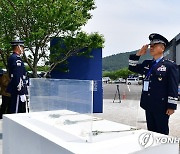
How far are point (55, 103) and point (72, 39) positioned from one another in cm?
700

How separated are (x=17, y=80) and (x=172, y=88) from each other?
2864mm

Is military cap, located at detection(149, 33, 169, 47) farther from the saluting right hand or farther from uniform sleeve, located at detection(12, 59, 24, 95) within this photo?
uniform sleeve, located at detection(12, 59, 24, 95)

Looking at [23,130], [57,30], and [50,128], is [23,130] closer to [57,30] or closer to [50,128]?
[50,128]

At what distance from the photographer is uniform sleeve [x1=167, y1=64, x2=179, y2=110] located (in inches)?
143

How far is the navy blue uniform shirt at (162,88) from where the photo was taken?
3652mm

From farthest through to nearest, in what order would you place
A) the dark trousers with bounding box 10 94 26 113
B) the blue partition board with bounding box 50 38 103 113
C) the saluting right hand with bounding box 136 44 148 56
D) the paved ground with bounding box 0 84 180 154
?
the blue partition board with bounding box 50 38 103 113 → the paved ground with bounding box 0 84 180 154 → the dark trousers with bounding box 10 94 26 113 → the saluting right hand with bounding box 136 44 148 56

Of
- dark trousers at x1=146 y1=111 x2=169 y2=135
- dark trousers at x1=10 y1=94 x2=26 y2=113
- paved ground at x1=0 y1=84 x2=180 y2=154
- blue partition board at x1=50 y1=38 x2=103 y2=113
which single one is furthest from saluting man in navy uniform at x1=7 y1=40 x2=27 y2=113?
blue partition board at x1=50 y1=38 x2=103 y2=113

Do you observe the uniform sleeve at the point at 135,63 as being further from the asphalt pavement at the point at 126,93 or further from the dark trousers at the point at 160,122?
the asphalt pavement at the point at 126,93

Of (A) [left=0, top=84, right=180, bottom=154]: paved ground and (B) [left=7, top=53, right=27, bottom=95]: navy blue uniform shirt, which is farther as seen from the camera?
(A) [left=0, top=84, right=180, bottom=154]: paved ground

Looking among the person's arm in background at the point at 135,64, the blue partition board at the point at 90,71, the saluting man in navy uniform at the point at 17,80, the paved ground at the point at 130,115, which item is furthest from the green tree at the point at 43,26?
the person's arm in background at the point at 135,64

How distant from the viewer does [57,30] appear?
35.4 ft

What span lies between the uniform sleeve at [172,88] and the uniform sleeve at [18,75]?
2.79 meters

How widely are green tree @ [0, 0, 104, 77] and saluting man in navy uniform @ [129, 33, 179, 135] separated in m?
6.06

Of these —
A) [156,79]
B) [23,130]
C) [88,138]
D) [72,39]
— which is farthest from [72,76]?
[88,138]
